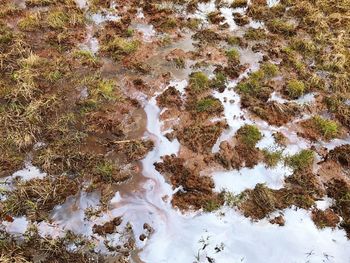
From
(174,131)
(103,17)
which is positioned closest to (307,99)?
(174,131)

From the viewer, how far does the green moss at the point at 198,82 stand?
8.41 metres

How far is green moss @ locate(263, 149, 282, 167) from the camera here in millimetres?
7230

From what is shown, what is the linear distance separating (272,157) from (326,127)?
144 cm

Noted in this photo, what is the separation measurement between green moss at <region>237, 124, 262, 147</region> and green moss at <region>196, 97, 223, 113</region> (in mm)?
704

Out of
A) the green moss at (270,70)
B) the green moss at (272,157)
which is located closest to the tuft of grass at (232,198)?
the green moss at (272,157)

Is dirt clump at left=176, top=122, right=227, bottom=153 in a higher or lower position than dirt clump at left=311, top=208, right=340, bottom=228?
higher

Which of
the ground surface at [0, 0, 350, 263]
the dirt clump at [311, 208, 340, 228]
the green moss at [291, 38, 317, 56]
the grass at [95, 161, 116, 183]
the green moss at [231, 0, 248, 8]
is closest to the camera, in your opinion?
the ground surface at [0, 0, 350, 263]

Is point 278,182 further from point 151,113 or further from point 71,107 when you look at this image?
point 71,107

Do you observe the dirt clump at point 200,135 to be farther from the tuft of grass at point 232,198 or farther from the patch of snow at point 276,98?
the patch of snow at point 276,98

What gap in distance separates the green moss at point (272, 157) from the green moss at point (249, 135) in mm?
302

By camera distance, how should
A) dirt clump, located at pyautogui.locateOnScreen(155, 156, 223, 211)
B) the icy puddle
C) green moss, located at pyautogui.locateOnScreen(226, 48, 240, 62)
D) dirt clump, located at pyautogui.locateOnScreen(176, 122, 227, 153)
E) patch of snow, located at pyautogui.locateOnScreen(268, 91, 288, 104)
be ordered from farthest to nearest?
green moss, located at pyautogui.locateOnScreen(226, 48, 240, 62) → patch of snow, located at pyautogui.locateOnScreen(268, 91, 288, 104) → dirt clump, located at pyautogui.locateOnScreen(176, 122, 227, 153) → dirt clump, located at pyautogui.locateOnScreen(155, 156, 223, 211) → the icy puddle

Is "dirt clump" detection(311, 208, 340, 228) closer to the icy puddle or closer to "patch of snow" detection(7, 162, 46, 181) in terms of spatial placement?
the icy puddle

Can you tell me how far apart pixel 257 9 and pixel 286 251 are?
675 cm

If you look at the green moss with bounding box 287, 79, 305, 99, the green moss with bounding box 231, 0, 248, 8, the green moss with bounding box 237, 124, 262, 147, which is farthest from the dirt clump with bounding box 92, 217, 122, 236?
the green moss with bounding box 231, 0, 248, 8
